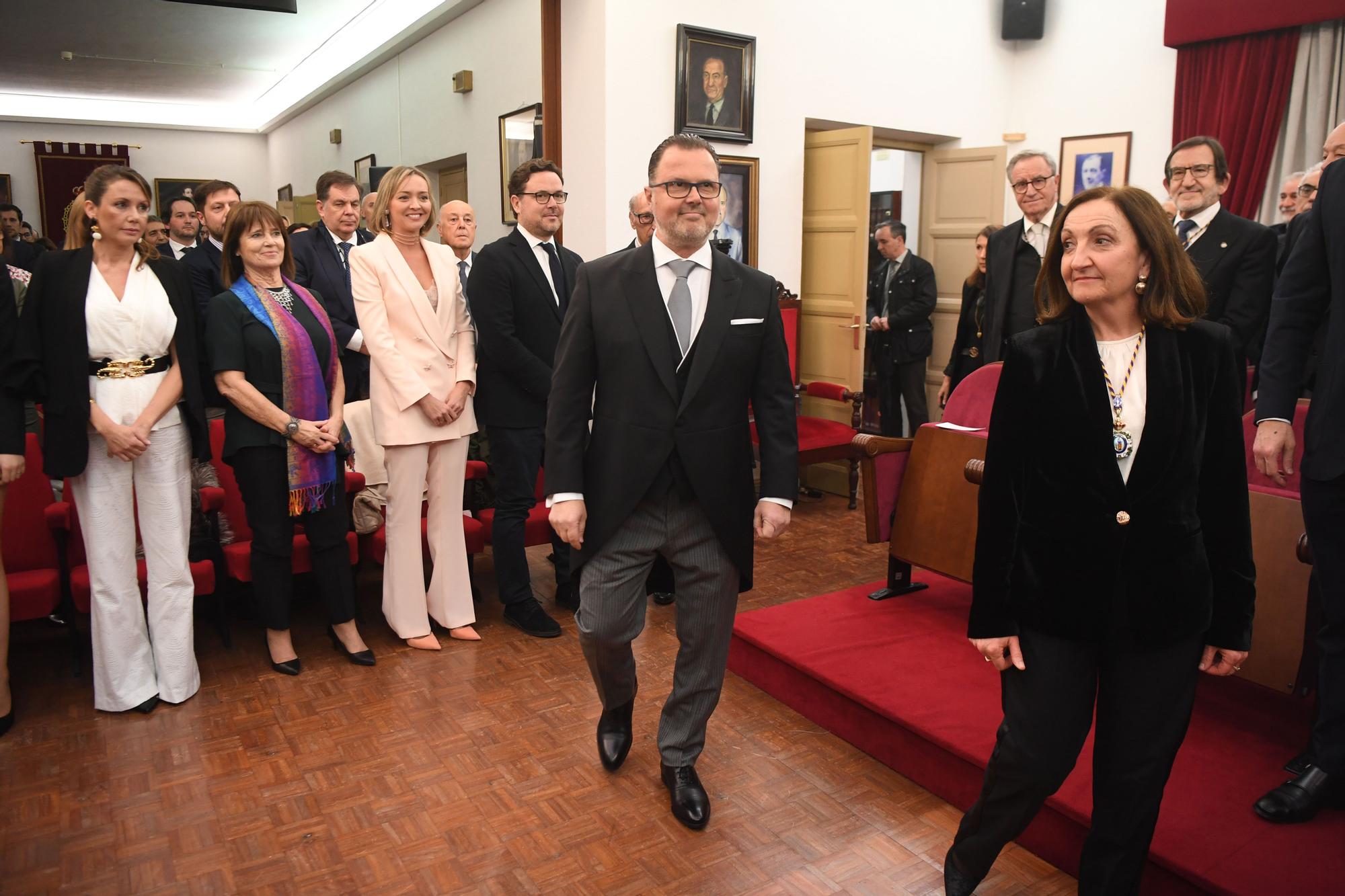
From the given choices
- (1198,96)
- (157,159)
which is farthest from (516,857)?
(157,159)

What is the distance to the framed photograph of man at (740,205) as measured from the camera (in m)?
6.04

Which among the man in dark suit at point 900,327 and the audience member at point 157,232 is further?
the man in dark suit at point 900,327

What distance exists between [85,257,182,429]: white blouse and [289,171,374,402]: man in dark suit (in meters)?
1.21

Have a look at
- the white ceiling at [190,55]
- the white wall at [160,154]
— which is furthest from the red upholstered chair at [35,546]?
the white wall at [160,154]

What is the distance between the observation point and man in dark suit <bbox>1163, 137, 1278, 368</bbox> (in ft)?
10.1

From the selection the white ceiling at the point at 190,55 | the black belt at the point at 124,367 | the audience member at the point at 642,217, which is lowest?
the black belt at the point at 124,367

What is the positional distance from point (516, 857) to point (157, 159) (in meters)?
13.2

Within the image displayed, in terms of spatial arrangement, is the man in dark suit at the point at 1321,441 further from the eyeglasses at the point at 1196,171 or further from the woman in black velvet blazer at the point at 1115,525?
the eyeglasses at the point at 1196,171

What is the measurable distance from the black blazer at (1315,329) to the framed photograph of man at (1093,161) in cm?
487

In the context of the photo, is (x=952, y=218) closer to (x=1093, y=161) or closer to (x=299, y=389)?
(x=1093, y=161)

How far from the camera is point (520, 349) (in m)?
3.68

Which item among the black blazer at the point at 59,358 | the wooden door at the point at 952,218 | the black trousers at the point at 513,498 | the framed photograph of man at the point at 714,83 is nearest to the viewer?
the black blazer at the point at 59,358

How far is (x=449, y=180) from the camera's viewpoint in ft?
26.1

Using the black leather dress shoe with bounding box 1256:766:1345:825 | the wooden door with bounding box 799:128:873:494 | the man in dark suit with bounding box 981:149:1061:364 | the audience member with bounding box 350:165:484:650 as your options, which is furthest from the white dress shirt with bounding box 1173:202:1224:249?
the wooden door with bounding box 799:128:873:494
